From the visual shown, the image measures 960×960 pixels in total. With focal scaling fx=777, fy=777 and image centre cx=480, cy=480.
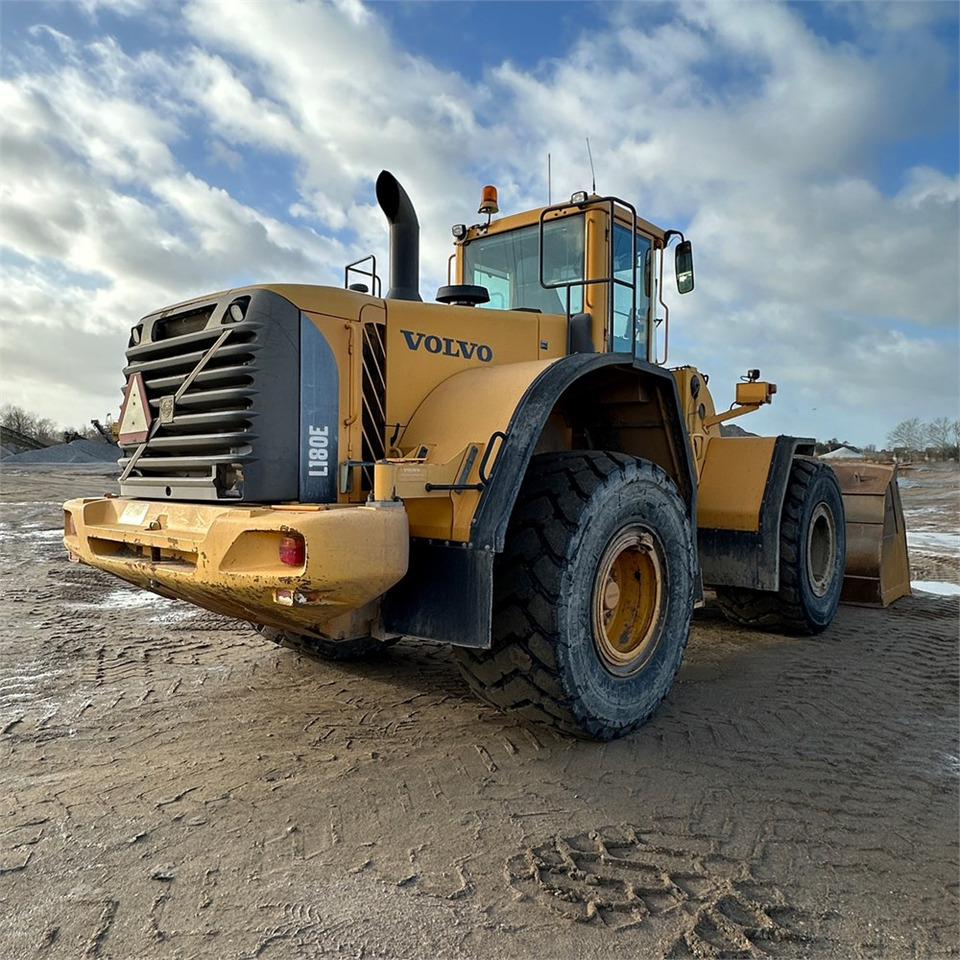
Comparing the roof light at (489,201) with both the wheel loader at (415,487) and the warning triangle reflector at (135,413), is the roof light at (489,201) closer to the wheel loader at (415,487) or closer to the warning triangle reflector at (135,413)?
the wheel loader at (415,487)

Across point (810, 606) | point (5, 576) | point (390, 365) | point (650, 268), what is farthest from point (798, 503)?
point (5, 576)

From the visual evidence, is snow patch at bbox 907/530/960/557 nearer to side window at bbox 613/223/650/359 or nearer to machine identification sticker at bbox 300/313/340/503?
side window at bbox 613/223/650/359

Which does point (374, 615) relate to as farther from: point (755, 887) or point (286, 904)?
point (755, 887)

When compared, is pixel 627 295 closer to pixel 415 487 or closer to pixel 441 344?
pixel 441 344

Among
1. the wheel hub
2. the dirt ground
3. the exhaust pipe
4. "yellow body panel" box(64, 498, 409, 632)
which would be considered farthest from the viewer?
the wheel hub

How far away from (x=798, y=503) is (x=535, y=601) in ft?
10.6

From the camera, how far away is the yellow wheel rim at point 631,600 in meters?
3.63

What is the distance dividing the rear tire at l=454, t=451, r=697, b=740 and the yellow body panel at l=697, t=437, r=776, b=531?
1.70 meters

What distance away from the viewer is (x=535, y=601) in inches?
126

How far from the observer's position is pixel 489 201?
5.46 metres

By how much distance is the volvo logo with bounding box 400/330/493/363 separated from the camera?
3.66 m

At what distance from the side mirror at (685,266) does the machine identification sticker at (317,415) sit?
9.39 ft

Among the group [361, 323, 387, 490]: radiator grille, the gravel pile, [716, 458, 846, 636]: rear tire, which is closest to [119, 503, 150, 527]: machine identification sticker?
[361, 323, 387, 490]: radiator grille

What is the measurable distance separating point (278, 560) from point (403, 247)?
198 cm
